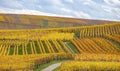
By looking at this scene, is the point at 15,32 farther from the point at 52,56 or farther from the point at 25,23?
the point at 52,56

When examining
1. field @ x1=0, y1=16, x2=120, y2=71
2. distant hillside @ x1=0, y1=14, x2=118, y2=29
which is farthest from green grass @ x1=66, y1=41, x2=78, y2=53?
distant hillside @ x1=0, y1=14, x2=118, y2=29

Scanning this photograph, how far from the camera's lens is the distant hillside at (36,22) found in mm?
165250

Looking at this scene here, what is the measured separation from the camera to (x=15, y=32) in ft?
460

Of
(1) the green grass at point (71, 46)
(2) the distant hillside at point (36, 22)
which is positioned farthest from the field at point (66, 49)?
(2) the distant hillside at point (36, 22)

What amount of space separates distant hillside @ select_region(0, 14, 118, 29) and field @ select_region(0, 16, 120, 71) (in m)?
22.2

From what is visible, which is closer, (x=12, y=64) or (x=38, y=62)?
(x=12, y=64)

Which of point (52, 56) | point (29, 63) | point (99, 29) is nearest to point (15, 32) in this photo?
point (99, 29)

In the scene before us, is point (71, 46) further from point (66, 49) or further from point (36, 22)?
point (36, 22)

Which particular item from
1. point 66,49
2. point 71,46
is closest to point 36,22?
point 71,46

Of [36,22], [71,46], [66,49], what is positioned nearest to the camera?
[66,49]

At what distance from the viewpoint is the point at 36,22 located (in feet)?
571

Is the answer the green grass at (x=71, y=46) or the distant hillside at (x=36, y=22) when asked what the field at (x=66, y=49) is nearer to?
the green grass at (x=71, y=46)

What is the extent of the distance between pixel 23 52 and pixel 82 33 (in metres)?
43.7

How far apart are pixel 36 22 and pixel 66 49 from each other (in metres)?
72.6
